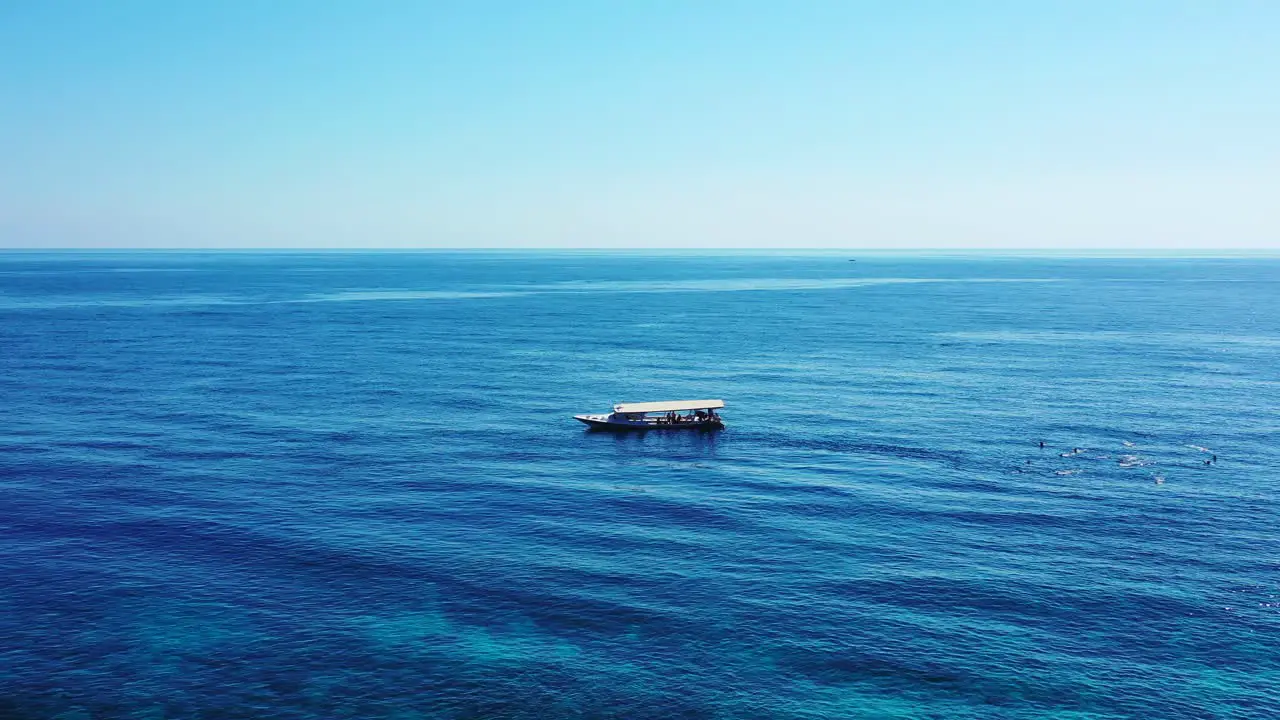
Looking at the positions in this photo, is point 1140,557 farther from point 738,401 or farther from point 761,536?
point 738,401

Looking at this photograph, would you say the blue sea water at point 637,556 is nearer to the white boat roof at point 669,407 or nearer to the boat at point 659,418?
the boat at point 659,418

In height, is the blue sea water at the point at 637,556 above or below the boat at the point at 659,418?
below

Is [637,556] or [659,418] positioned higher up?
[659,418]

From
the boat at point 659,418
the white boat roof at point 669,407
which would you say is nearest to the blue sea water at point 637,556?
the boat at point 659,418

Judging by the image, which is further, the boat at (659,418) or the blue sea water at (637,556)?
the boat at (659,418)

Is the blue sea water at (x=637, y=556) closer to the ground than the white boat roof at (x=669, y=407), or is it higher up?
closer to the ground

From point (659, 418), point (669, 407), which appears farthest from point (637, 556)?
point (659, 418)

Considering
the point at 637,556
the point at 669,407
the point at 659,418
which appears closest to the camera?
the point at 637,556

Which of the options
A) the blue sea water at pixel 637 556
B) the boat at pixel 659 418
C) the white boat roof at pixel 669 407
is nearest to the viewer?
the blue sea water at pixel 637 556

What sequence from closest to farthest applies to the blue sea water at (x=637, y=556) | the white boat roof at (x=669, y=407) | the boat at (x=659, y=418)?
the blue sea water at (x=637, y=556)
the boat at (x=659, y=418)
the white boat roof at (x=669, y=407)

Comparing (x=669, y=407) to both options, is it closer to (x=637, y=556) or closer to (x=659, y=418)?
(x=659, y=418)
